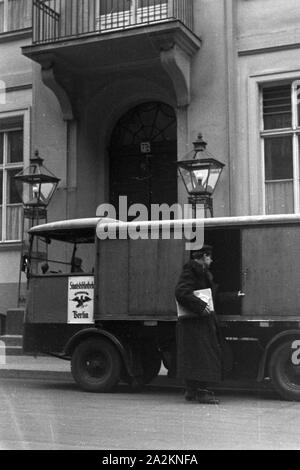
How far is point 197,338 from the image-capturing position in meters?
9.51

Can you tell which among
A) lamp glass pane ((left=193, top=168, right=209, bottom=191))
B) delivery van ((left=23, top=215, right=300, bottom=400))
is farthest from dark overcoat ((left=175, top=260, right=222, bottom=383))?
lamp glass pane ((left=193, top=168, right=209, bottom=191))

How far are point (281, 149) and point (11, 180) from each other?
6.21m

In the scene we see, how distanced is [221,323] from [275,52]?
694cm

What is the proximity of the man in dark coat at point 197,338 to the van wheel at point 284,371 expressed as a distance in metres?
0.75

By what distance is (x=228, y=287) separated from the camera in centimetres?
1076

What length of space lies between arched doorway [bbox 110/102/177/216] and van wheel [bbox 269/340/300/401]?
23.5 ft

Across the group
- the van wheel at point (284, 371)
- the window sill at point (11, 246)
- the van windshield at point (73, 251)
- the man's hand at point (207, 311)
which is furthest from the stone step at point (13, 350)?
the van wheel at point (284, 371)

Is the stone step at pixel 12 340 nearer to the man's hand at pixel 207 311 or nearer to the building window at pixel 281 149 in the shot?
the building window at pixel 281 149

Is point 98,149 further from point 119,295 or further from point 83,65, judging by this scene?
point 119,295

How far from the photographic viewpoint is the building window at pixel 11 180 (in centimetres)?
1733

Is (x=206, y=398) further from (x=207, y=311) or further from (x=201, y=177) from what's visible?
(x=201, y=177)

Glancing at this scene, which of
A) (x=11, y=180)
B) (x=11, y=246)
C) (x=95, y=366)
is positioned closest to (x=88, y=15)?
(x=11, y=180)

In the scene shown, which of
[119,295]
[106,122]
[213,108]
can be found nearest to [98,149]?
[106,122]

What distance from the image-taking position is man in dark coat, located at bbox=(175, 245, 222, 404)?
9.41 metres
